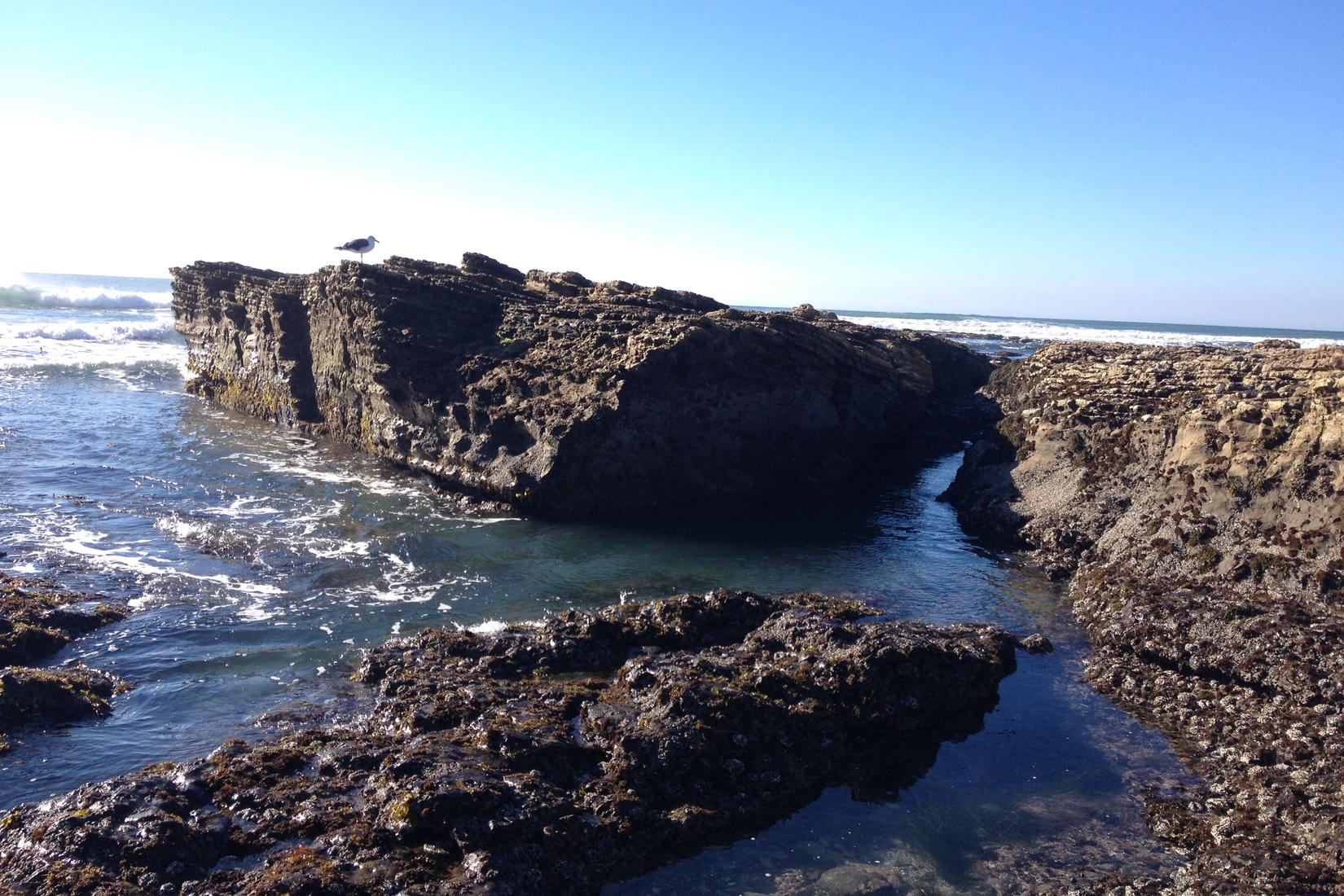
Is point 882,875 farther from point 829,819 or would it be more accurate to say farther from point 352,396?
point 352,396

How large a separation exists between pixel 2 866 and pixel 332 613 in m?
6.92

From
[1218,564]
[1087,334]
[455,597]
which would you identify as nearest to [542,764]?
[455,597]

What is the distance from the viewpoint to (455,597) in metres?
15.1

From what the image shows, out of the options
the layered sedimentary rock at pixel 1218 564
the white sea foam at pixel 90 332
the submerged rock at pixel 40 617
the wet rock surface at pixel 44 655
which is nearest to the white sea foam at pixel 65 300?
the white sea foam at pixel 90 332

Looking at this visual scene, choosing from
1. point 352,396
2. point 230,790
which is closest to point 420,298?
point 352,396

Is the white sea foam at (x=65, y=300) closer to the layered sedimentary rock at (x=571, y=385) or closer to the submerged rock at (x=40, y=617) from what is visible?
the layered sedimentary rock at (x=571, y=385)

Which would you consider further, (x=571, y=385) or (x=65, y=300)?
(x=65, y=300)

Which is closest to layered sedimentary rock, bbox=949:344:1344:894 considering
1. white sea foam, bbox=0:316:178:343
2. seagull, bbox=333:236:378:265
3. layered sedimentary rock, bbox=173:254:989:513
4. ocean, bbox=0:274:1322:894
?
ocean, bbox=0:274:1322:894

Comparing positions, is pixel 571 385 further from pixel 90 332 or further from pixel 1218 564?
pixel 90 332

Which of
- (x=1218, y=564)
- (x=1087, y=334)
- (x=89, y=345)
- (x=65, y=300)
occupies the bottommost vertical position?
(x=1218, y=564)

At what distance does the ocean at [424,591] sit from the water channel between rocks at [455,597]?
0.15ft

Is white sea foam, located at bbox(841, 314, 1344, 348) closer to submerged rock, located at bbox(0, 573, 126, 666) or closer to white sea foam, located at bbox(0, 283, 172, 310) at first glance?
white sea foam, located at bbox(0, 283, 172, 310)

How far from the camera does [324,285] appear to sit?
29.9m

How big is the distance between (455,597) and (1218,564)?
45.9 ft
